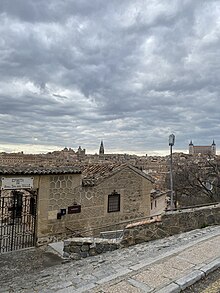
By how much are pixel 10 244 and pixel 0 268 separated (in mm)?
2602

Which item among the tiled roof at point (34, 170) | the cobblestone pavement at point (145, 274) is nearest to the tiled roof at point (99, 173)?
the tiled roof at point (34, 170)

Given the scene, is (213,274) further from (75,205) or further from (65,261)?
(75,205)

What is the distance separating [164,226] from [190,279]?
12.5 feet

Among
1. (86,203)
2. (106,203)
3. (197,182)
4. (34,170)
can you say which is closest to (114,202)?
(106,203)

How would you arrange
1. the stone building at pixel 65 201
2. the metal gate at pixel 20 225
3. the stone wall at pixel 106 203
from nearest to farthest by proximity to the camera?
the metal gate at pixel 20 225 < the stone building at pixel 65 201 < the stone wall at pixel 106 203

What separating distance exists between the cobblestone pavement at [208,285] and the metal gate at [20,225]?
7.73 meters

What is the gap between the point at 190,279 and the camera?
12.8 ft

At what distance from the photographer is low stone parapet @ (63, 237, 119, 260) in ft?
24.8

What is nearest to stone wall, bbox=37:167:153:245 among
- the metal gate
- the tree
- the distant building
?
the metal gate

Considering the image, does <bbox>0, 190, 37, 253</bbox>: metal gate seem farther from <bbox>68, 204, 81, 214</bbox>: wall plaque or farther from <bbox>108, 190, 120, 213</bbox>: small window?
<bbox>108, 190, 120, 213</bbox>: small window

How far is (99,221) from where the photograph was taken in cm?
1254

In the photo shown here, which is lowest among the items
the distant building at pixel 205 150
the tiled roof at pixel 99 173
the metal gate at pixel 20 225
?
the metal gate at pixel 20 225

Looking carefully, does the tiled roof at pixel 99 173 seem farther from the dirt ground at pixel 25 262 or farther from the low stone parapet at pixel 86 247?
the low stone parapet at pixel 86 247

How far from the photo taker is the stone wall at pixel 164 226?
24.8 feet
